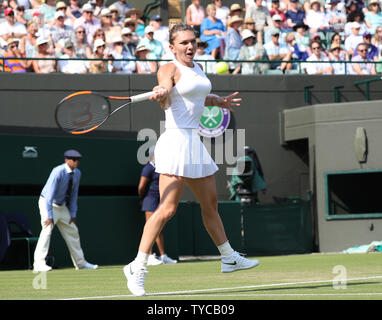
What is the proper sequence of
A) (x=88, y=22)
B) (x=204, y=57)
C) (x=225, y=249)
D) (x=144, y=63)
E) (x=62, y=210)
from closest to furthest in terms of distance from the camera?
(x=225, y=249)
(x=62, y=210)
(x=88, y=22)
(x=144, y=63)
(x=204, y=57)

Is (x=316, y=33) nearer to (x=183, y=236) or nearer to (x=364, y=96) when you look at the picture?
(x=364, y=96)

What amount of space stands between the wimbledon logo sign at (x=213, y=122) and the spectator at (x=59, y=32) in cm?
341

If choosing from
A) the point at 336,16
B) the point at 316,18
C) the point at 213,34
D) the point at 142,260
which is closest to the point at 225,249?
the point at 142,260

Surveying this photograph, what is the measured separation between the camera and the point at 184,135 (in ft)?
24.0

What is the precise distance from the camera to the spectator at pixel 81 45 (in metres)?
17.3

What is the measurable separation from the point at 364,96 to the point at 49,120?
7.23 metres

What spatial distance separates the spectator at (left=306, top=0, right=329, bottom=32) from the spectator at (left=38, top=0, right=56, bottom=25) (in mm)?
6261

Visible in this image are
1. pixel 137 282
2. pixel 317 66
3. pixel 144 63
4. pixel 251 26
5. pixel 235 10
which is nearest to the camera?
pixel 137 282

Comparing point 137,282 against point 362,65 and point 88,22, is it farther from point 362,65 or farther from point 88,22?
point 362,65

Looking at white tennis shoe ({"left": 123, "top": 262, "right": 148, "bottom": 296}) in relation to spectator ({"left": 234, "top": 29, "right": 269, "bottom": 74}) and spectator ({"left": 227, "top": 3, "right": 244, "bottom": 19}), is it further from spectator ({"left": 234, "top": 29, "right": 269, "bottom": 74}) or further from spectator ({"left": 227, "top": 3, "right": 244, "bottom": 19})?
spectator ({"left": 227, "top": 3, "right": 244, "bottom": 19})

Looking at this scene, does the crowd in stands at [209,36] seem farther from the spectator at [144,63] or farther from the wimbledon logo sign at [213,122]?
the wimbledon logo sign at [213,122]

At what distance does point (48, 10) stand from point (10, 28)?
4.28ft
